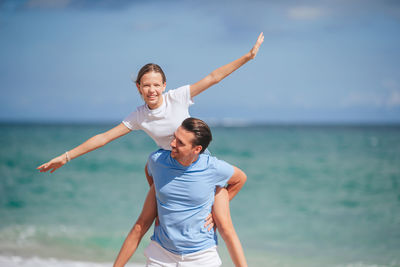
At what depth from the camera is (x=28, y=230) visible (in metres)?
8.82

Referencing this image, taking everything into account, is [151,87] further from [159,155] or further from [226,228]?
[226,228]

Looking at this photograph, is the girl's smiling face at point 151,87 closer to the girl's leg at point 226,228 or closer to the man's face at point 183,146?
the man's face at point 183,146

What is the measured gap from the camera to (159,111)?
3.33m

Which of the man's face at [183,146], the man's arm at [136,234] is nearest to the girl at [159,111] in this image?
the man's face at [183,146]

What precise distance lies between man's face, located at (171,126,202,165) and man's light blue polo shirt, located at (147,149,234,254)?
117mm

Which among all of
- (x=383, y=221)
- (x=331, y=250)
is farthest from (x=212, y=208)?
(x=383, y=221)

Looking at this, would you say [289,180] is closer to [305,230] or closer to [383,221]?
[383,221]

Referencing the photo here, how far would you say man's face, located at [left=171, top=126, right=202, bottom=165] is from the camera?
3.02 metres

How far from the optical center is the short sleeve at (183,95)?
3354 millimetres

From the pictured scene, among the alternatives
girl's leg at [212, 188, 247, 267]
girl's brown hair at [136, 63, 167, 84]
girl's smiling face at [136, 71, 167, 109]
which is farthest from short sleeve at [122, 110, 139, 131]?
girl's leg at [212, 188, 247, 267]

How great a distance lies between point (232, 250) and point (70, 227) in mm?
6857

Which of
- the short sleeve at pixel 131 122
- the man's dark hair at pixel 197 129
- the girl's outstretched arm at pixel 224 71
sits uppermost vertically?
the girl's outstretched arm at pixel 224 71

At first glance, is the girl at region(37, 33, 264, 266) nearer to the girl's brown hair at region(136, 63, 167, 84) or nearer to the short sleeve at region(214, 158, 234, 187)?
the girl's brown hair at region(136, 63, 167, 84)

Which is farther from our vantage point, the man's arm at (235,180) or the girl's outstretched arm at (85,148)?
the man's arm at (235,180)
